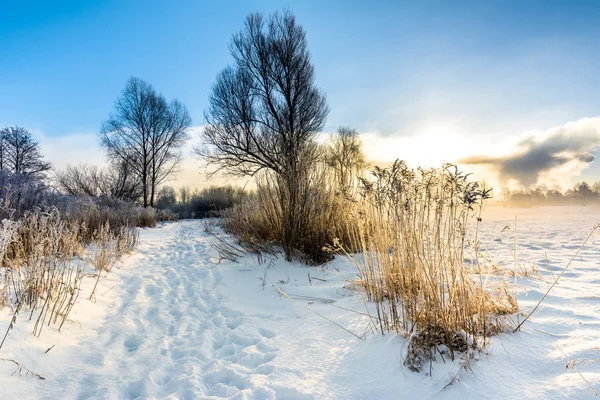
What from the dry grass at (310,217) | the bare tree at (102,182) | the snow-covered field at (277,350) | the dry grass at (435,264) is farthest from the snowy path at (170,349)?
the bare tree at (102,182)

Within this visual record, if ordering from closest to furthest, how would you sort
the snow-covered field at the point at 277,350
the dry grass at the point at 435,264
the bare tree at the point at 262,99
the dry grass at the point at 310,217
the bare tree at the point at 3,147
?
the snow-covered field at the point at 277,350
the dry grass at the point at 435,264
the dry grass at the point at 310,217
the bare tree at the point at 262,99
the bare tree at the point at 3,147

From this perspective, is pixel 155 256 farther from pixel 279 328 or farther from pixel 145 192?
pixel 145 192

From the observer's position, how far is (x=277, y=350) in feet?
7.36

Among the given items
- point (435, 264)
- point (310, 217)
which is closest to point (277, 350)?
point (435, 264)

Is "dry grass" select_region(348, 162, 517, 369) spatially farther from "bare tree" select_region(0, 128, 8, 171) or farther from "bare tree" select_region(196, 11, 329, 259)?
"bare tree" select_region(0, 128, 8, 171)

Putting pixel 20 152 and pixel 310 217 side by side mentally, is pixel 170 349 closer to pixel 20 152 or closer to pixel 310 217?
pixel 310 217

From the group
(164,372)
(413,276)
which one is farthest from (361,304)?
(164,372)

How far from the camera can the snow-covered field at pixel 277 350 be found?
5.15ft

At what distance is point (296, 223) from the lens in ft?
14.9

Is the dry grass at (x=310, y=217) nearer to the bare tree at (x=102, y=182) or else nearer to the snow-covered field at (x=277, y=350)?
the snow-covered field at (x=277, y=350)

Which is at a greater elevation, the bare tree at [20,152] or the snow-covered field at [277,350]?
the bare tree at [20,152]

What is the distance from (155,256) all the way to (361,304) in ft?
15.8

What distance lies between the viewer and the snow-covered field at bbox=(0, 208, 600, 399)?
5.15 feet

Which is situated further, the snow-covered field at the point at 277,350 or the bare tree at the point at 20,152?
the bare tree at the point at 20,152
